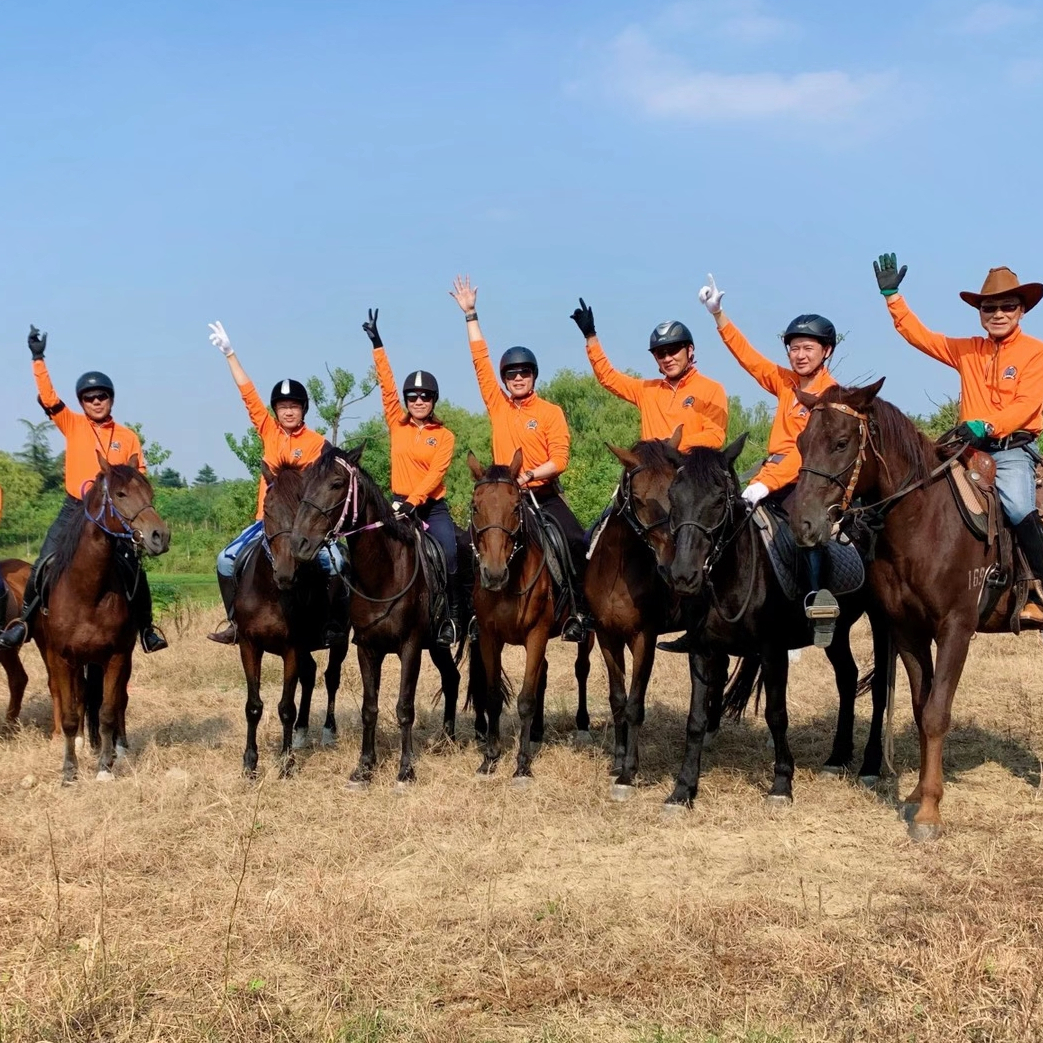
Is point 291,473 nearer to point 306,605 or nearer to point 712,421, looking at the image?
point 306,605

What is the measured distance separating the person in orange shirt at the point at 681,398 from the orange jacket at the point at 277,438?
120 inches

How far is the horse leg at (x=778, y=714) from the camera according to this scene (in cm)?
748

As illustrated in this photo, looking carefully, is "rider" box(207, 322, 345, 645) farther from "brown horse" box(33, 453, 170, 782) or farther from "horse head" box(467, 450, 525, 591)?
"horse head" box(467, 450, 525, 591)

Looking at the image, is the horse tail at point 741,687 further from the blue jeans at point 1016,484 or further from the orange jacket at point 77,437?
the orange jacket at point 77,437

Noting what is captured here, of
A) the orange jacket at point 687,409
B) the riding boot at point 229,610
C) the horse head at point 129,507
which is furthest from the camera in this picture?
the riding boot at point 229,610

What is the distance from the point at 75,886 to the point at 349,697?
7.16 meters

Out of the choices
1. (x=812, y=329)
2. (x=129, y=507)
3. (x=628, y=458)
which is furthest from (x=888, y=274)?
(x=129, y=507)

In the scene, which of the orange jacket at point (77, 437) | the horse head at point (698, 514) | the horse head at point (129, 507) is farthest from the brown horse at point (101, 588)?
the horse head at point (698, 514)

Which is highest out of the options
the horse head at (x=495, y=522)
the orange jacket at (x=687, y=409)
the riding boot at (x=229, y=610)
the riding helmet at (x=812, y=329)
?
the riding helmet at (x=812, y=329)

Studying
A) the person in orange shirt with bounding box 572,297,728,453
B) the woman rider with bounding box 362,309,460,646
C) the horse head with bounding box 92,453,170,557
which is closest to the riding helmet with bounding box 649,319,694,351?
the person in orange shirt with bounding box 572,297,728,453

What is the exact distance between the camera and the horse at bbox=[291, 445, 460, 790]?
790 cm

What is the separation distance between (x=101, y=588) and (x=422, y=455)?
295 centimetres

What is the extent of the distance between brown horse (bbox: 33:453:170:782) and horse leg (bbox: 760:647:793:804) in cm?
468

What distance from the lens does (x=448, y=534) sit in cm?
939
